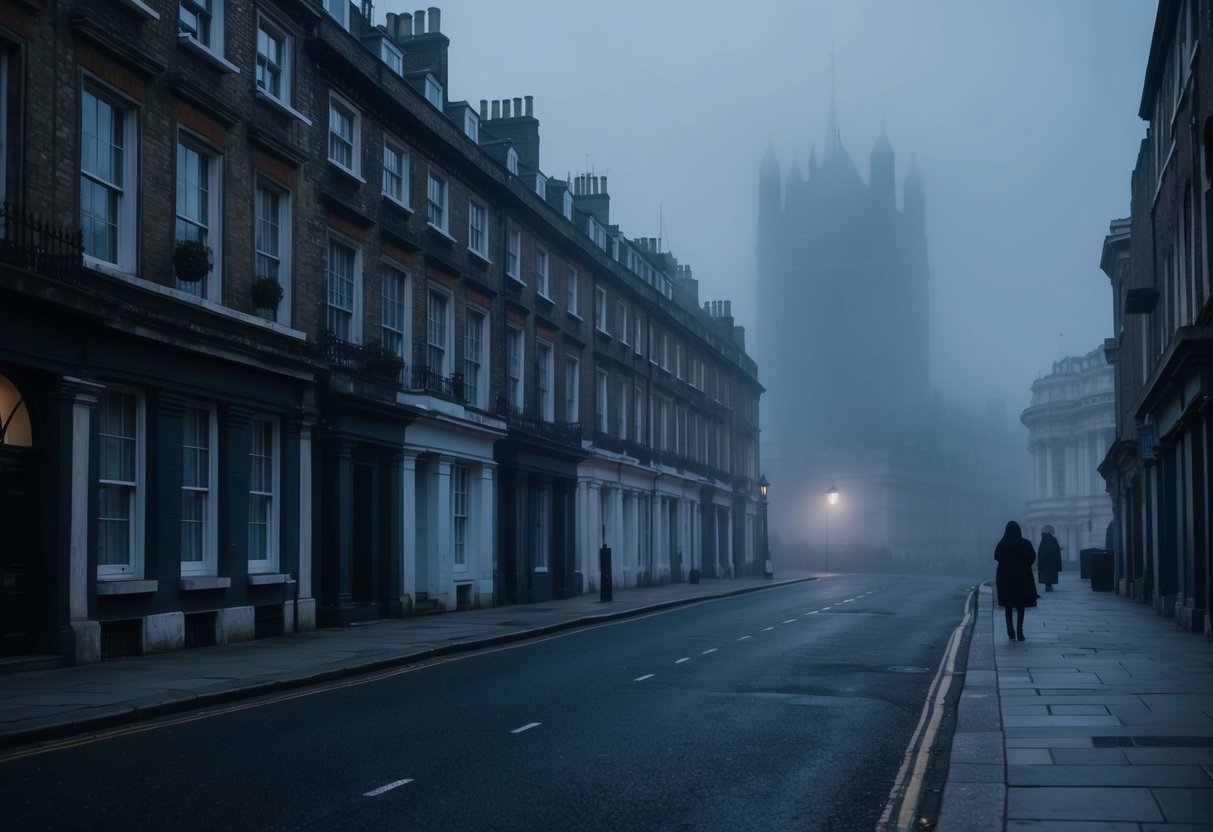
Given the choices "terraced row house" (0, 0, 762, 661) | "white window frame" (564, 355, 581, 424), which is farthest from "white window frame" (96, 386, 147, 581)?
"white window frame" (564, 355, 581, 424)

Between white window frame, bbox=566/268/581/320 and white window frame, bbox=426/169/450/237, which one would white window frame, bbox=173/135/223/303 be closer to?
white window frame, bbox=426/169/450/237

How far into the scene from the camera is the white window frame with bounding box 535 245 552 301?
35688 mm

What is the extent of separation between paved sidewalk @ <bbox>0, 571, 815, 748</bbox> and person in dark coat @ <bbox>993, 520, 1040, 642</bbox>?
24.7ft

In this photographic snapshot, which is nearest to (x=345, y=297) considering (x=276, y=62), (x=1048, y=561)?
(x=276, y=62)

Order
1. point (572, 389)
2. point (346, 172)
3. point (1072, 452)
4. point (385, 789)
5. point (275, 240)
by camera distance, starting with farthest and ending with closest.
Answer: point (1072, 452), point (572, 389), point (346, 172), point (275, 240), point (385, 789)

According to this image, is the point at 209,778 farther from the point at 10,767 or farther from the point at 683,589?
the point at 683,589

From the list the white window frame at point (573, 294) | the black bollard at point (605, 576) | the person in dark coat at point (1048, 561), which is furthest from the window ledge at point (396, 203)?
the person in dark coat at point (1048, 561)

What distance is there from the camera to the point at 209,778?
337 inches

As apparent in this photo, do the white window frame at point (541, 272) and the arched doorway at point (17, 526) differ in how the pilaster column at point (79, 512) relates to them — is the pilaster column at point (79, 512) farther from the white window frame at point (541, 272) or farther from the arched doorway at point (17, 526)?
the white window frame at point (541, 272)

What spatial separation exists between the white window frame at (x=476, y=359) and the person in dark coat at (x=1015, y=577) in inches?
540

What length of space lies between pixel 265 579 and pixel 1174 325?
17130 millimetres

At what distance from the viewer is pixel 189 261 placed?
1797cm

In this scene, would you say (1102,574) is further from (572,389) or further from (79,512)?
(79,512)

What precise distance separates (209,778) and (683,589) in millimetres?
33968
